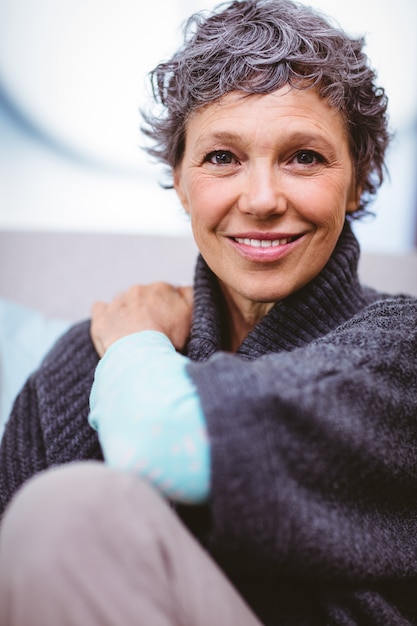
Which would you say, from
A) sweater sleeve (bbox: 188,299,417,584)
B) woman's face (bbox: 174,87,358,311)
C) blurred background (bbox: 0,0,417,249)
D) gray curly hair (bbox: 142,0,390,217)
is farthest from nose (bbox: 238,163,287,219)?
blurred background (bbox: 0,0,417,249)

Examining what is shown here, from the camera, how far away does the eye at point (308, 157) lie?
1.02 m

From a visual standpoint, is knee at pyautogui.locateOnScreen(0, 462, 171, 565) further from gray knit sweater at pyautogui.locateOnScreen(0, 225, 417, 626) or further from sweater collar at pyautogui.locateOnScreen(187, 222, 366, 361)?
sweater collar at pyautogui.locateOnScreen(187, 222, 366, 361)

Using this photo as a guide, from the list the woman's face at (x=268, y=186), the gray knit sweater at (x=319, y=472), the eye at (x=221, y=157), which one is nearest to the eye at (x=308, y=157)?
the woman's face at (x=268, y=186)

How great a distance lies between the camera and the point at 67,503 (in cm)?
64

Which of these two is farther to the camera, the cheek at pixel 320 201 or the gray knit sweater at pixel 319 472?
the cheek at pixel 320 201

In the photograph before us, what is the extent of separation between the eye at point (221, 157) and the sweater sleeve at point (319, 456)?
354 mm

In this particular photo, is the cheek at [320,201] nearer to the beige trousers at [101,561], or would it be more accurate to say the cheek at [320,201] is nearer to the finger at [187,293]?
the finger at [187,293]

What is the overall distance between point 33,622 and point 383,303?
0.70 meters

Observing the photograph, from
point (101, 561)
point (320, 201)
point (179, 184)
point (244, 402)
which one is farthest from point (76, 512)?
point (179, 184)

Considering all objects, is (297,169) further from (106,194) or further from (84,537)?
(106,194)

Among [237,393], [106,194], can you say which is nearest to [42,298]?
[106,194]

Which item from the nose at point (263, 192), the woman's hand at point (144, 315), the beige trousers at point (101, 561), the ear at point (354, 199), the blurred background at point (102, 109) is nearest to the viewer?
the beige trousers at point (101, 561)

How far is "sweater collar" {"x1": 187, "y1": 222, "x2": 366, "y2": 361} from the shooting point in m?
1.09

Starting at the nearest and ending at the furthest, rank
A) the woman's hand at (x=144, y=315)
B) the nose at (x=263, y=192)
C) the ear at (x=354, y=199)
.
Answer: the nose at (x=263, y=192) → the woman's hand at (x=144, y=315) → the ear at (x=354, y=199)
